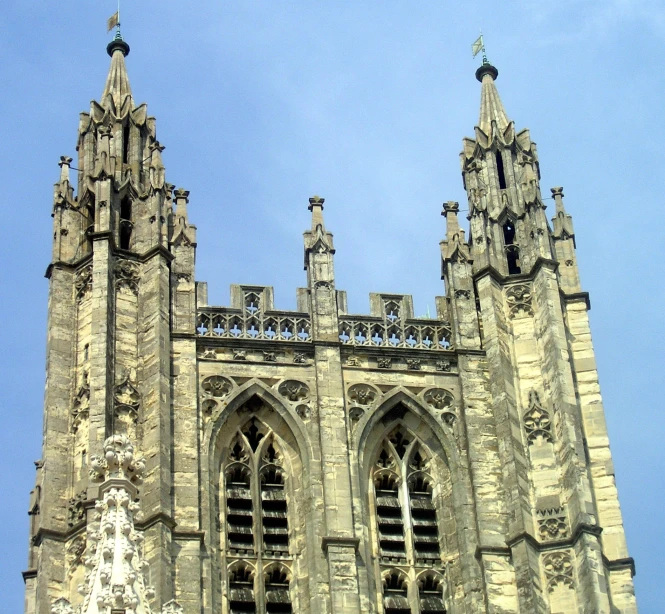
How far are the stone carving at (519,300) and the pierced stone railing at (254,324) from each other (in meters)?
3.50

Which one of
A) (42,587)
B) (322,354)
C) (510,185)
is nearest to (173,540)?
(42,587)

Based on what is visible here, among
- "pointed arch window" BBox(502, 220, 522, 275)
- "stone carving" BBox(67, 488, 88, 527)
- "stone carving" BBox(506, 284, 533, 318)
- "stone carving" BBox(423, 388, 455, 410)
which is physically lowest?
"stone carving" BBox(67, 488, 88, 527)

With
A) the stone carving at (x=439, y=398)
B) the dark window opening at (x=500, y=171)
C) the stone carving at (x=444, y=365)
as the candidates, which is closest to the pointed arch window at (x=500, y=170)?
the dark window opening at (x=500, y=171)

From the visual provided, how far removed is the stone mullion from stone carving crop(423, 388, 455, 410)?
0.75m

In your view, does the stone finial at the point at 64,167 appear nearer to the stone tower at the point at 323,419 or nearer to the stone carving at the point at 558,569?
the stone tower at the point at 323,419

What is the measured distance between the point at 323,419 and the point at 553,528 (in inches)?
166

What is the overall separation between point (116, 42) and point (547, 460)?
40.4 feet

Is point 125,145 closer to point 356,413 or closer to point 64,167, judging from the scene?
point 64,167

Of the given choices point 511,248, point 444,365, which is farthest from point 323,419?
point 511,248

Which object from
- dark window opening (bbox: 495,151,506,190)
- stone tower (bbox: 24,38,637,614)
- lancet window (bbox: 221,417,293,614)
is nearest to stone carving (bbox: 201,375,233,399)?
stone tower (bbox: 24,38,637,614)

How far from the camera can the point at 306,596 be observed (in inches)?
1369

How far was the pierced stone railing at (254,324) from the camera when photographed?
38094 mm

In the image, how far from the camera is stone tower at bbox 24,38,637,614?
3466 centimetres

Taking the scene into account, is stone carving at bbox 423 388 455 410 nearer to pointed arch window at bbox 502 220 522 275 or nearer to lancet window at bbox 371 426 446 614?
lancet window at bbox 371 426 446 614
